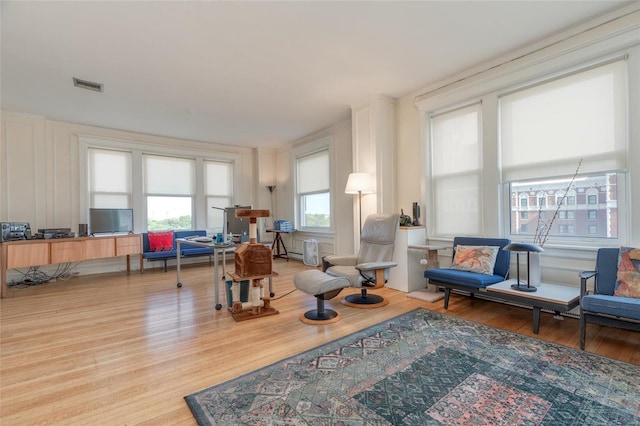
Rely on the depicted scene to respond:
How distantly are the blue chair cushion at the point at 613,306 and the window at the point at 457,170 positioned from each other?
1.57m

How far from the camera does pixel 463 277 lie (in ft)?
10.2

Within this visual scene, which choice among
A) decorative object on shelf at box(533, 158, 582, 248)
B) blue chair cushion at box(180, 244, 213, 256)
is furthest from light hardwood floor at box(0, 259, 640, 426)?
blue chair cushion at box(180, 244, 213, 256)

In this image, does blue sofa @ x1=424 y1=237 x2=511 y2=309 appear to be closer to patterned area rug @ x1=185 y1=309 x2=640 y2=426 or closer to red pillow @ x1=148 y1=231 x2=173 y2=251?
patterned area rug @ x1=185 y1=309 x2=640 y2=426

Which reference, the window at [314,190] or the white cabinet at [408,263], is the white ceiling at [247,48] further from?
the white cabinet at [408,263]

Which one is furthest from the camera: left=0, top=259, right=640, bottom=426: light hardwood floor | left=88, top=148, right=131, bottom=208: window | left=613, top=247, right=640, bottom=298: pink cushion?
left=88, top=148, right=131, bottom=208: window

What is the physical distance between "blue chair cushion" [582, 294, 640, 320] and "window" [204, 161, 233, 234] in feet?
21.5

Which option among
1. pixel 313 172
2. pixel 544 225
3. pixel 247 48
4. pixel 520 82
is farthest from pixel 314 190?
pixel 544 225

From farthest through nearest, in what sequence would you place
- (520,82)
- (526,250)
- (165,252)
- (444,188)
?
1. (165,252)
2. (444,188)
3. (520,82)
4. (526,250)

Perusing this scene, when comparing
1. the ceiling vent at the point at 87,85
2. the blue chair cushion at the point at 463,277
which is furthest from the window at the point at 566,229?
the ceiling vent at the point at 87,85

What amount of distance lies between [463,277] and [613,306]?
1137mm

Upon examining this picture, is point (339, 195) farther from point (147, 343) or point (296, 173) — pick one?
point (147, 343)

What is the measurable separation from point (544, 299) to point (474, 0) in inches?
103

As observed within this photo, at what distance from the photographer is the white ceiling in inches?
101

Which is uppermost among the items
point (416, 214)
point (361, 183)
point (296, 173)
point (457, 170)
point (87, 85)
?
point (87, 85)
